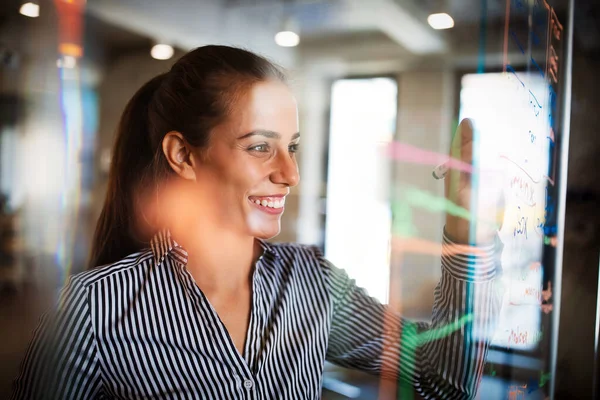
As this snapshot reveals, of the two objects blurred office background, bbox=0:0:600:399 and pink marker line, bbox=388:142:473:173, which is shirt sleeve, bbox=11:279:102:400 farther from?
pink marker line, bbox=388:142:473:173

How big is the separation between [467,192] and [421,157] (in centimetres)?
6

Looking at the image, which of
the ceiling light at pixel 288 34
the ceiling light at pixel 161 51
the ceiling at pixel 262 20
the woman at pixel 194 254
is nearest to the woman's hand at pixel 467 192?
the woman at pixel 194 254

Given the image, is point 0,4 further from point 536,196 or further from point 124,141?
point 536,196

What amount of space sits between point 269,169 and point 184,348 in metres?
0.19

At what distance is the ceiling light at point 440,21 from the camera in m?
0.56

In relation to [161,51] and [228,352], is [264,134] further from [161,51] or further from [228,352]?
[228,352]

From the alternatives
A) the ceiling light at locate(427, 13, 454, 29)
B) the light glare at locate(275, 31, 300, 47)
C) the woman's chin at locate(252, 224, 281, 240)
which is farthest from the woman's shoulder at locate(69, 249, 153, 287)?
the ceiling light at locate(427, 13, 454, 29)

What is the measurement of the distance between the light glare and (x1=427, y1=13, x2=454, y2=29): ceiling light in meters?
0.19

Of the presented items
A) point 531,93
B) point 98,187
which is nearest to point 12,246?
point 98,187

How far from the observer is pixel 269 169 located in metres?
0.44

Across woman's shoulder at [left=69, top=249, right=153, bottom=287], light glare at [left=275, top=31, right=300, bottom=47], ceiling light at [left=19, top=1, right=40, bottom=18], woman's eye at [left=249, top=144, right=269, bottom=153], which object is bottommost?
woman's shoulder at [left=69, top=249, right=153, bottom=287]

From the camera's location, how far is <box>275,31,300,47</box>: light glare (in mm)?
448

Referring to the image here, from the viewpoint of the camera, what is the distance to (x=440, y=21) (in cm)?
56

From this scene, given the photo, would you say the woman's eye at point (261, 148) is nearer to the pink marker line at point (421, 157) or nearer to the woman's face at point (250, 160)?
the woman's face at point (250, 160)
